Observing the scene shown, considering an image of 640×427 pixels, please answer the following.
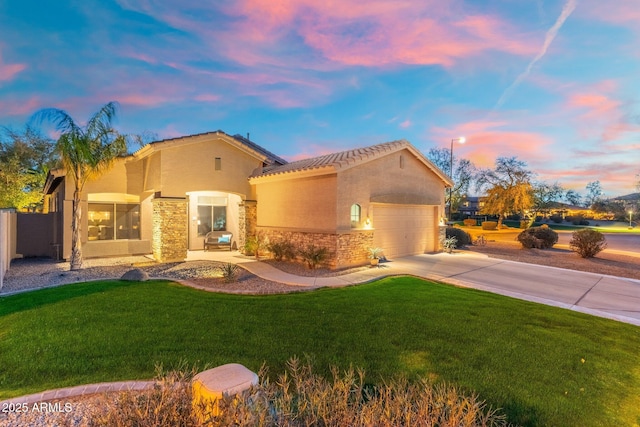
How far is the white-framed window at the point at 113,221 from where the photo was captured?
14.8 m

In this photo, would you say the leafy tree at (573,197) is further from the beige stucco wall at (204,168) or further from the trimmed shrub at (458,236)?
the beige stucco wall at (204,168)

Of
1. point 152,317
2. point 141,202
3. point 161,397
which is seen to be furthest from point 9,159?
point 161,397

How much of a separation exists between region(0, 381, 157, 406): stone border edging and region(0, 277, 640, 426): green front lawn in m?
0.20

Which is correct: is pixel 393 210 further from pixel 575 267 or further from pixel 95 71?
pixel 95 71

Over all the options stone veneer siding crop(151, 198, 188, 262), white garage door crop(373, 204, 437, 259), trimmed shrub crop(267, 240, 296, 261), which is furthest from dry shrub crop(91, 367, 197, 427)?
stone veneer siding crop(151, 198, 188, 262)

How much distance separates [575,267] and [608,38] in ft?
31.3

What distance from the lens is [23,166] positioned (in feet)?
94.6

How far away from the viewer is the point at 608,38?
11438mm

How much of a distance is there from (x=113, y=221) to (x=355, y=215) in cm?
1226

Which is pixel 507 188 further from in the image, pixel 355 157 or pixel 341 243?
pixel 341 243

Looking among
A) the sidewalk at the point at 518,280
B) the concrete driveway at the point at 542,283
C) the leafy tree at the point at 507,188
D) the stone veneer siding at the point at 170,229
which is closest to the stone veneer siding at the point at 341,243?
the sidewalk at the point at 518,280

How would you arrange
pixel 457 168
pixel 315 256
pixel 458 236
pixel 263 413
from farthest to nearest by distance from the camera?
pixel 457 168 < pixel 458 236 < pixel 315 256 < pixel 263 413

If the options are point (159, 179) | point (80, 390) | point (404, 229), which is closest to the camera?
point (80, 390)

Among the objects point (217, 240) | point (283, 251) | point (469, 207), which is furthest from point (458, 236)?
point (469, 207)
